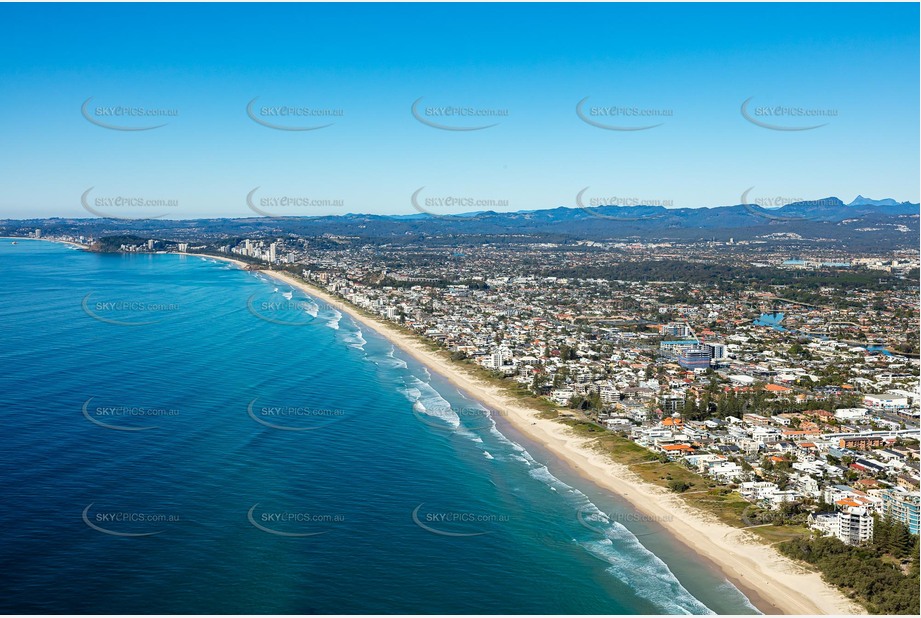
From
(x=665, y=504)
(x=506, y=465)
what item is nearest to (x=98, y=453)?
(x=506, y=465)

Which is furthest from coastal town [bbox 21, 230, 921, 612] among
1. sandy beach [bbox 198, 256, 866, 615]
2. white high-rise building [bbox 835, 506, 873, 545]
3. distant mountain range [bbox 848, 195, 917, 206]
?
distant mountain range [bbox 848, 195, 917, 206]

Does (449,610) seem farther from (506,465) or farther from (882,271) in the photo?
(882,271)

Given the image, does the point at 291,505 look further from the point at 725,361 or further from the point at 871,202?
the point at 871,202

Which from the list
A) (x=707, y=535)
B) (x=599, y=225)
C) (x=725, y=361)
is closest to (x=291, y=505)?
(x=707, y=535)

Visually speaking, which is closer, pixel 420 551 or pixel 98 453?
pixel 420 551

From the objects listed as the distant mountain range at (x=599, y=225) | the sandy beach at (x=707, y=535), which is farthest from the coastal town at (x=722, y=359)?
the distant mountain range at (x=599, y=225)

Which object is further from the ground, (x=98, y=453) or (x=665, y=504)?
(x=98, y=453)
